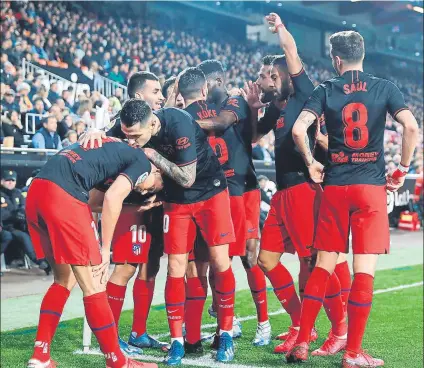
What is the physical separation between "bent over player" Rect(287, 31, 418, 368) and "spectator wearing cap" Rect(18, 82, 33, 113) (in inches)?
334

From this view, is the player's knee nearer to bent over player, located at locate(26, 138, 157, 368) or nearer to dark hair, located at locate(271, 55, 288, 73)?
bent over player, located at locate(26, 138, 157, 368)

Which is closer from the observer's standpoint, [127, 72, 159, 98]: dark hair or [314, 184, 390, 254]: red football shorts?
[314, 184, 390, 254]: red football shorts

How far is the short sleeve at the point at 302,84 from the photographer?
5.84 metres

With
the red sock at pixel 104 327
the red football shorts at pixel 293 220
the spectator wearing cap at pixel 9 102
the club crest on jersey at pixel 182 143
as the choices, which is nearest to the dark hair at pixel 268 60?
the red football shorts at pixel 293 220

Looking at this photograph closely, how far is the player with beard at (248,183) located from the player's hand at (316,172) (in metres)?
0.89

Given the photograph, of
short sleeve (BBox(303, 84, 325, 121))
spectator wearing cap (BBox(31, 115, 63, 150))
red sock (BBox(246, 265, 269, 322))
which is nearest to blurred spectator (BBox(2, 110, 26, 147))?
spectator wearing cap (BBox(31, 115, 63, 150))

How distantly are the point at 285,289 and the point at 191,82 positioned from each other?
1.74 meters

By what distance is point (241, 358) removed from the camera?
5699mm

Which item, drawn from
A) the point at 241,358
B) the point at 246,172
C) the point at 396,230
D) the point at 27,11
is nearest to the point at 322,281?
the point at 241,358

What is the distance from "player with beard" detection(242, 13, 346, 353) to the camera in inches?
230

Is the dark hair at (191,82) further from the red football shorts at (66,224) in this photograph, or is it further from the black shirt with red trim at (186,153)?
the red football shorts at (66,224)

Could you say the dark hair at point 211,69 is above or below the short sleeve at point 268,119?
above

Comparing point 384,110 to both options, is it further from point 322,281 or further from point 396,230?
point 396,230

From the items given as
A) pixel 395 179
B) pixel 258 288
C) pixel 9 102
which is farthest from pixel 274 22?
pixel 9 102
